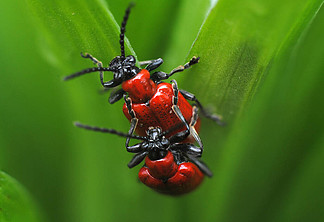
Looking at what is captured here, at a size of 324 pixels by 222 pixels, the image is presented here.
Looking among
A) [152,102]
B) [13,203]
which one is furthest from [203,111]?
[13,203]

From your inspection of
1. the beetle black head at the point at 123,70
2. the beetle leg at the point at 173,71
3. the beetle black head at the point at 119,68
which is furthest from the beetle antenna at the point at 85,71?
the beetle leg at the point at 173,71

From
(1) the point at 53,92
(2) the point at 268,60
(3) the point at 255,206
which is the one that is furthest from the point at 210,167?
(1) the point at 53,92

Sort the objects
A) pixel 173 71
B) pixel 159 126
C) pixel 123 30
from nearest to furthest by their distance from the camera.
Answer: pixel 123 30 < pixel 173 71 < pixel 159 126

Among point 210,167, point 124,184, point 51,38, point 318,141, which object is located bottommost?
point 124,184

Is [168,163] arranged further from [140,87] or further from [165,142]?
[140,87]

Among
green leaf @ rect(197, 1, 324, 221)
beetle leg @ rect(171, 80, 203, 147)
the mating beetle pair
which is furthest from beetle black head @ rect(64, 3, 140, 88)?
green leaf @ rect(197, 1, 324, 221)

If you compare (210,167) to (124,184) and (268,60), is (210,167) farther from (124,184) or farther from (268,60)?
(268,60)

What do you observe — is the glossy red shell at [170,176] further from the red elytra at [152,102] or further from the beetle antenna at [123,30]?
the beetle antenna at [123,30]
